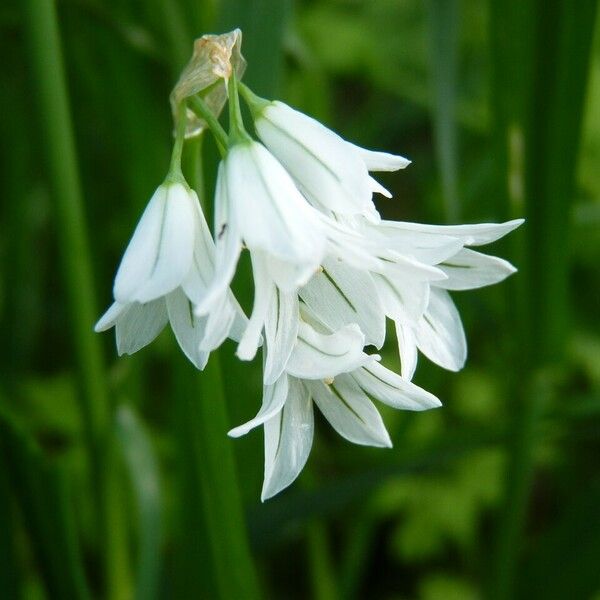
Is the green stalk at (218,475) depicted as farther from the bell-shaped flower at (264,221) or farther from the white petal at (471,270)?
the white petal at (471,270)

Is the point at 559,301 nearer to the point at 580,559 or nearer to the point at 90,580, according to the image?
the point at 580,559

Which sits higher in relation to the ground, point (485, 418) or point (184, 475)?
point (184, 475)

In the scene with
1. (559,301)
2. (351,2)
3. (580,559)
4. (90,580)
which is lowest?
(90,580)

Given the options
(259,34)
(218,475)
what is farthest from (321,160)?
(259,34)

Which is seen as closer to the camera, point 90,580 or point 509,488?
point 509,488

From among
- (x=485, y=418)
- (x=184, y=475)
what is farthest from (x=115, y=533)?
(x=485, y=418)

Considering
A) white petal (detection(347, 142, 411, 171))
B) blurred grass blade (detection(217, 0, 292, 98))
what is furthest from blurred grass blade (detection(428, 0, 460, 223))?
white petal (detection(347, 142, 411, 171))

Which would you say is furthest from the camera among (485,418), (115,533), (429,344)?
(485,418)

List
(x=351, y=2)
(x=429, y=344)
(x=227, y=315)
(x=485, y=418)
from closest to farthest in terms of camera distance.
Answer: (x=227, y=315) → (x=429, y=344) → (x=485, y=418) → (x=351, y=2)
